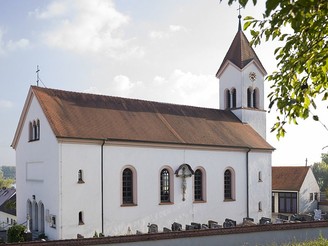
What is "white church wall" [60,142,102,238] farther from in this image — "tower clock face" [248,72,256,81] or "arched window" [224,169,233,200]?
"tower clock face" [248,72,256,81]

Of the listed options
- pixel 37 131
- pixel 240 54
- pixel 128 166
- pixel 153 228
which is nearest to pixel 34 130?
pixel 37 131

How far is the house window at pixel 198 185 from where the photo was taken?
30281 mm

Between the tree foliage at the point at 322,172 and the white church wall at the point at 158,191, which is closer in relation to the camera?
the white church wall at the point at 158,191

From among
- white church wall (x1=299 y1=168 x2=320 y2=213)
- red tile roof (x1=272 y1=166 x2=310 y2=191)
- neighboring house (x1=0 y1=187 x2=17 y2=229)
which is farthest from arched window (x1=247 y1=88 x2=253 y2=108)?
neighboring house (x1=0 y1=187 x2=17 y2=229)

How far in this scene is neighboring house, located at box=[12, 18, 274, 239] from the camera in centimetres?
2473

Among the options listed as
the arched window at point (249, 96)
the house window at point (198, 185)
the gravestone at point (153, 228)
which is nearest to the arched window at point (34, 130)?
the gravestone at point (153, 228)

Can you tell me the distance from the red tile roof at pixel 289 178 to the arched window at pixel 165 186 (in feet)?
62.2

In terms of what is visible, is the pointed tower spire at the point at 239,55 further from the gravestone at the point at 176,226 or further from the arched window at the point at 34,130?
the arched window at the point at 34,130

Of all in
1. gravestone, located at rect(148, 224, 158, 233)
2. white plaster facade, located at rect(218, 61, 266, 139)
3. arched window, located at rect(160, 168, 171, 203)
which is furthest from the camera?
white plaster facade, located at rect(218, 61, 266, 139)

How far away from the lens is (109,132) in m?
26.7

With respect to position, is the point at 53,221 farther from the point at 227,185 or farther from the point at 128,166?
the point at 227,185

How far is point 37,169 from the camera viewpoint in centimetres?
2689

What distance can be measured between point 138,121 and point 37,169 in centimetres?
781

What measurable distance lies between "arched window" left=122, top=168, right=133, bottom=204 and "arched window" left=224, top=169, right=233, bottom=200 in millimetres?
8624
